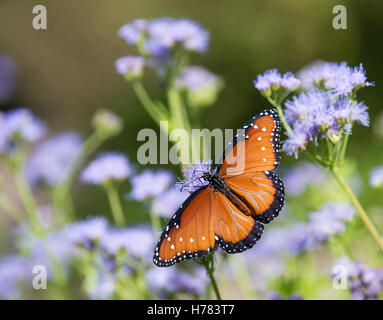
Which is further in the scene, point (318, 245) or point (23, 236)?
point (23, 236)

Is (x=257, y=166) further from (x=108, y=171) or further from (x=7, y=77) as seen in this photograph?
(x=7, y=77)

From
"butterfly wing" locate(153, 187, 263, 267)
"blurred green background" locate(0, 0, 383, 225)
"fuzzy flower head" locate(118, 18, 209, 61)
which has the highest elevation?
"blurred green background" locate(0, 0, 383, 225)

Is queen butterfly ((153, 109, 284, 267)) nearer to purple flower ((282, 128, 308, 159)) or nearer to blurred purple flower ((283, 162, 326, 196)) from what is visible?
purple flower ((282, 128, 308, 159))

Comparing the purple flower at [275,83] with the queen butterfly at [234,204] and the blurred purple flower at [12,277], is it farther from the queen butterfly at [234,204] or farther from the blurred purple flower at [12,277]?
the blurred purple flower at [12,277]

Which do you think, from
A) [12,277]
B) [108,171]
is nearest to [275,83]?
[108,171]

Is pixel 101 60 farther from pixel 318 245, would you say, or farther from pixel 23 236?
pixel 318 245

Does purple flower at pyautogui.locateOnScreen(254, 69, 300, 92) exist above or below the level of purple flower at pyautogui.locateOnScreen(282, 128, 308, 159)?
above


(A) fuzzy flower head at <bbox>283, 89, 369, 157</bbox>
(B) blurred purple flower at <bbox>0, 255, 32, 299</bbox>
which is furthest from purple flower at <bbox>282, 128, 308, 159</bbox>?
(B) blurred purple flower at <bbox>0, 255, 32, 299</bbox>
